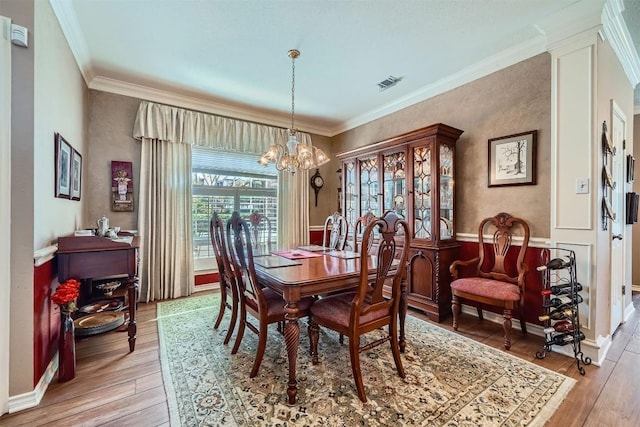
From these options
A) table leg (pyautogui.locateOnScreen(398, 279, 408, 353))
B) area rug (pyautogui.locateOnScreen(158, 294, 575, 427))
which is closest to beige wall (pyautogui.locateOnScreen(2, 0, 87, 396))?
area rug (pyautogui.locateOnScreen(158, 294, 575, 427))

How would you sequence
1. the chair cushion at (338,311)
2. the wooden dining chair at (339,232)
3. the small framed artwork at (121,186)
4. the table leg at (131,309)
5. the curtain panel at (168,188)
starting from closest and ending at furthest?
the chair cushion at (338,311) < the table leg at (131,309) < the wooden dining chair at (339,232) < the small framed artwork at (121,186) < the curtain panel at (168,188)

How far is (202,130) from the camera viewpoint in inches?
147

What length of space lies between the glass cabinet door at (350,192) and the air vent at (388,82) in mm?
1039

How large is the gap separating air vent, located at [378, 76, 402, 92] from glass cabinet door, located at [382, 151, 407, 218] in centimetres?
84

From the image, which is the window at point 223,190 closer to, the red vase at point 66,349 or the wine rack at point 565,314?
the red vase at point 66,349

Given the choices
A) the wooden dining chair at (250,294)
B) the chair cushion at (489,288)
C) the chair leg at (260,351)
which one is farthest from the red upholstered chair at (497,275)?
the chair leg at (260,351)

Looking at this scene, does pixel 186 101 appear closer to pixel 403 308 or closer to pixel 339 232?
pixel 339 232

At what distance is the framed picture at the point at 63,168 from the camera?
6.61 feet

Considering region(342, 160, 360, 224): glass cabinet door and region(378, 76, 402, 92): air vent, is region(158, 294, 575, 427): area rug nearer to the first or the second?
region(342, 160, 360, 224): glass cabinet door

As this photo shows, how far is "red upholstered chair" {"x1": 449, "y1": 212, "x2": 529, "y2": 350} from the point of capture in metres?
2.26

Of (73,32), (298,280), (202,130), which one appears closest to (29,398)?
(298,280)

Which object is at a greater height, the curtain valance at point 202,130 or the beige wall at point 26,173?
the curtain valance at point 202,130

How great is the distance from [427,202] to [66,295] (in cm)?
317

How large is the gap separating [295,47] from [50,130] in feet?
6.70
